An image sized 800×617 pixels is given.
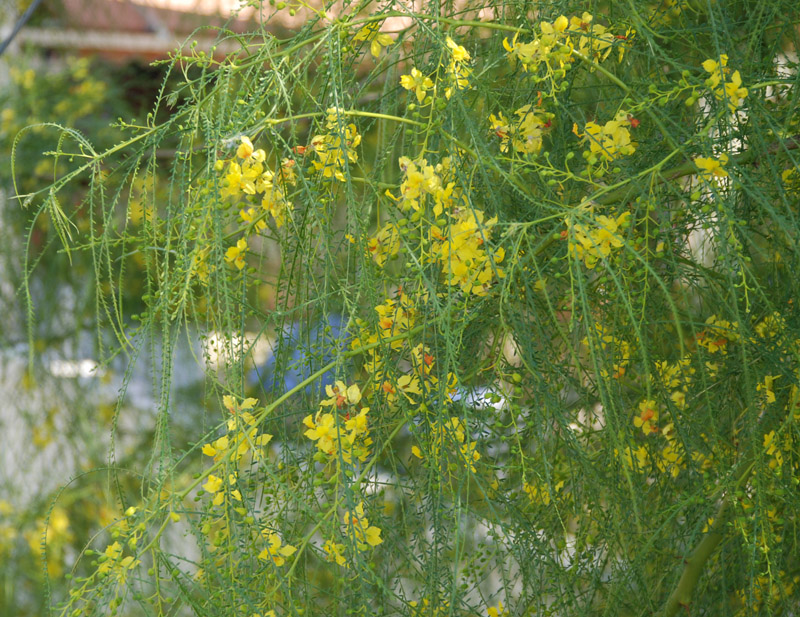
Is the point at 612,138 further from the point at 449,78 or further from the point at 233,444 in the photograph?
the point at 233,444

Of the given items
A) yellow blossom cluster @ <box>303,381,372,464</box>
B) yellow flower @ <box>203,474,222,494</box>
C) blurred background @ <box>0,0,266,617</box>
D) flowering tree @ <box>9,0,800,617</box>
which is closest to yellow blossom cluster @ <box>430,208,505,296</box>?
flowering tree @ <box>9,0,800,617</box>

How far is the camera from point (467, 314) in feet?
2.03

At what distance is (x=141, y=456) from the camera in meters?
2.36

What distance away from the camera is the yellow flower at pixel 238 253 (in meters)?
0.70

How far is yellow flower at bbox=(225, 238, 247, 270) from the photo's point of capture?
2.29 ft

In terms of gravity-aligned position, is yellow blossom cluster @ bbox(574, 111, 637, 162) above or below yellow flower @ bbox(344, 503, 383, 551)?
above

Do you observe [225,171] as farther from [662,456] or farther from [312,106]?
[662,456]

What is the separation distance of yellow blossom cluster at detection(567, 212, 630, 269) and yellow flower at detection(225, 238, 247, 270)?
0.26 m

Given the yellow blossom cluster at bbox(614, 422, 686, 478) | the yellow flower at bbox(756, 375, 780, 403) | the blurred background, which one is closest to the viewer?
the yellow flower at bbox(756, 375, 780, 403)

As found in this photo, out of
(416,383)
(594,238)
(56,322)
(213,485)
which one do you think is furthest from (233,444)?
(56,322)

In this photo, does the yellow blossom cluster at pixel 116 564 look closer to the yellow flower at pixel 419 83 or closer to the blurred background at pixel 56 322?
the yellow flower at pixel 419 83

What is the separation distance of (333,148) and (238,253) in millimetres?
136

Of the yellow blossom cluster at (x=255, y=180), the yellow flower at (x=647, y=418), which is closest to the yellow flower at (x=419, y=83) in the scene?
the yellow blossom cluster at (x=255, y=180)

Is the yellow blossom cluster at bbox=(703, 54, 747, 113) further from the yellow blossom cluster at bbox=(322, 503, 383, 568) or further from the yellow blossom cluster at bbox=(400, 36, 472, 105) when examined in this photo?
the yellow blossom cluster at bbox=(322, 503, 383, 568)
